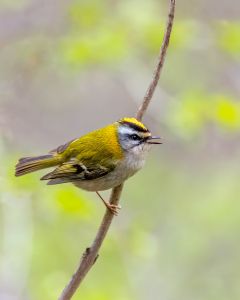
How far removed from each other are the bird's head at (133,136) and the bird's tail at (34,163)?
1.38 feet

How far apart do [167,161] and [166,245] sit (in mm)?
1827

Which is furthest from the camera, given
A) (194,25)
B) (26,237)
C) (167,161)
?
(167,161)

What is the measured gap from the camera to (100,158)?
14.6 feet

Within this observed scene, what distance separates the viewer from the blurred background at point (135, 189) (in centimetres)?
450

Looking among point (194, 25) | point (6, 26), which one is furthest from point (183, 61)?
point (6, 26)

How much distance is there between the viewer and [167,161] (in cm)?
792

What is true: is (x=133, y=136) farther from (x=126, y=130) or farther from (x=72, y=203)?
(x=72, y=203)

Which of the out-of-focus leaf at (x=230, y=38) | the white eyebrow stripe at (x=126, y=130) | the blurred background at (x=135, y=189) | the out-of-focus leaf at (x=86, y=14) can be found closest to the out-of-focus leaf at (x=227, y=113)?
the blurred background at (x=135, y=189)

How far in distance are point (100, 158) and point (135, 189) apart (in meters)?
2.86

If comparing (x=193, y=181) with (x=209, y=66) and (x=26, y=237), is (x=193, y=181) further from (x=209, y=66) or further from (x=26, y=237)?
(x=26, y=237)

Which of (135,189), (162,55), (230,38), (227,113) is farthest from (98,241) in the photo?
(135,189)

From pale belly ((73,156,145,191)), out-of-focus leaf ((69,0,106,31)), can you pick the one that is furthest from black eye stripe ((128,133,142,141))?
out-of-focus leaf ((69,0,106,31))

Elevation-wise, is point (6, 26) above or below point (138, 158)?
above

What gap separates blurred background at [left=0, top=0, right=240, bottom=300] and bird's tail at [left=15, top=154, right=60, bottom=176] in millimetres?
79
